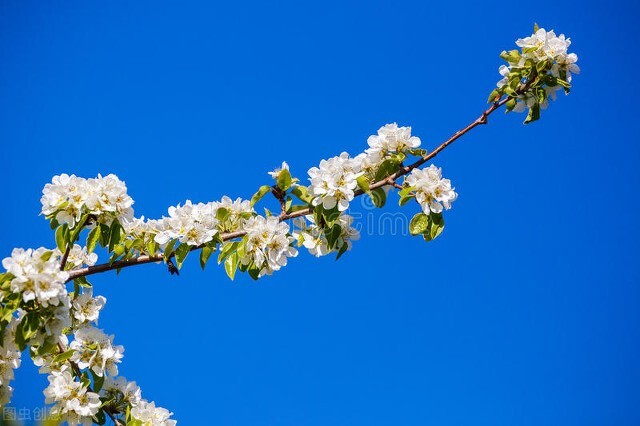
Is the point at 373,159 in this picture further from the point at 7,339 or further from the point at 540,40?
the point at 7,339

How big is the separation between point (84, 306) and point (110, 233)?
61 cm

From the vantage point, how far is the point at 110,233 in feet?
11.2

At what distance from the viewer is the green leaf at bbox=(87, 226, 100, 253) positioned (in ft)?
11.3

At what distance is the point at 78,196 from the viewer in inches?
130

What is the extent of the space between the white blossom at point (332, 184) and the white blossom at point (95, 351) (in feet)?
4.48

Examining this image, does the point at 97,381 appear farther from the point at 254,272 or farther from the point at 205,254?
the point at 254,272

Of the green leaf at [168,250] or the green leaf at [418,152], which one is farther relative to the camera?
the green leaf at [418,152]

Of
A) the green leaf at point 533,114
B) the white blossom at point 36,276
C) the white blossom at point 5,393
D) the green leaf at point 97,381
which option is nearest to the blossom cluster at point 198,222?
the white blossom at point 36,276

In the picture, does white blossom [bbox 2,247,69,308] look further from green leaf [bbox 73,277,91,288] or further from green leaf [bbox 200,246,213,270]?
green leaf [bbox 200,246,213,270]

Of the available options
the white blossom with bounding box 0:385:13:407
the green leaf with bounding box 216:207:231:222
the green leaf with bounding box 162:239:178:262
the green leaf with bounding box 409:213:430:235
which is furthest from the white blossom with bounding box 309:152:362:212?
the white blossom with bounding box 0:385:13:407

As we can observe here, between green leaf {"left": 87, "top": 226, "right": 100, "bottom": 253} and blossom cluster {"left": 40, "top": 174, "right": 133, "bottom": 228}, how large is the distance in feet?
0.39

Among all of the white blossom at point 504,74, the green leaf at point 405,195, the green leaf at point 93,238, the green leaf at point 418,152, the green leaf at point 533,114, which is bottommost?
the green leaf at point 93,238

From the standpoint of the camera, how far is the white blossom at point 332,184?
3.43m

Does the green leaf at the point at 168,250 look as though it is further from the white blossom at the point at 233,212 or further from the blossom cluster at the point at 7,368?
the blossom cluster at the point at 7,368
